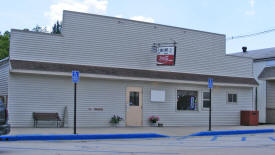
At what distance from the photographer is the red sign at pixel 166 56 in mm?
20547

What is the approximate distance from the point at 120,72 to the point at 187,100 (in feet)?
17.3

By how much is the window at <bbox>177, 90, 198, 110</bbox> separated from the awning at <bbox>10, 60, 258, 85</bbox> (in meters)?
1.08

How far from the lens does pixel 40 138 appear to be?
14.4 metres

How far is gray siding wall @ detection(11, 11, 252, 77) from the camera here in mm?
18562

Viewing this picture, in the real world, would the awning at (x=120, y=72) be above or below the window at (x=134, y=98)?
above

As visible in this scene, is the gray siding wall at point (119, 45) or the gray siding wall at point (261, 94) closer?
the gray siding wall at point (119, 45)

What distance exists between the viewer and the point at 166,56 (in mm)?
20844

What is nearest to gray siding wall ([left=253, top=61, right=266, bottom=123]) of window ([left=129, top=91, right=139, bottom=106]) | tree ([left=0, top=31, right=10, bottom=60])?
window ([left=129, top=91, right=139, bottom=106])

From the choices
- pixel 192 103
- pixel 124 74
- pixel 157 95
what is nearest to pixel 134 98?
pixel 157 95

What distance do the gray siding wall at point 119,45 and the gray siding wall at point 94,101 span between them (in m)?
1.08

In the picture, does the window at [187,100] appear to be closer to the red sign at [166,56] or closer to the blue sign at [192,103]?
the blue sign at [192,103]

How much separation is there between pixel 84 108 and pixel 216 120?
905 cm

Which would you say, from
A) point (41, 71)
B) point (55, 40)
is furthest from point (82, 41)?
point (41, 71)

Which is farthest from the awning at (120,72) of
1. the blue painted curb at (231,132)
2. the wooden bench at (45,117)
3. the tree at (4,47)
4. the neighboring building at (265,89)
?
the tree at (4,47)
